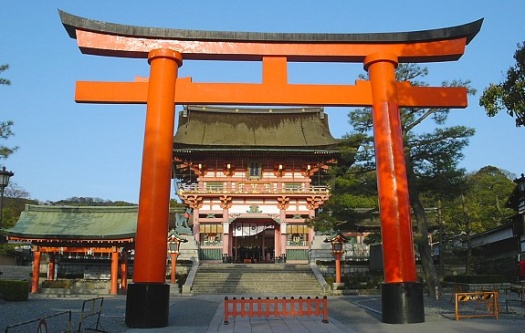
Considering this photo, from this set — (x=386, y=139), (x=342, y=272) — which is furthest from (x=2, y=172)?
(x=342, y=272)

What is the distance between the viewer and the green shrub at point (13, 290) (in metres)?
18.9

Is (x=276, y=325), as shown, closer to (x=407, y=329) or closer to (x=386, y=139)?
(x=407, y=329)

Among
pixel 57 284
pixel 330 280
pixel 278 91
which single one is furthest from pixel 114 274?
pixel 278 91

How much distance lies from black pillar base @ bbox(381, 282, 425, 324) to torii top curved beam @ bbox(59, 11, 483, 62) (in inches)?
236

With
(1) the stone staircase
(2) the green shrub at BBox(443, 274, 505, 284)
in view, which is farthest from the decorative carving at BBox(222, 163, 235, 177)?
(2) the green shrub at BBox(443, 274, 505, 284)

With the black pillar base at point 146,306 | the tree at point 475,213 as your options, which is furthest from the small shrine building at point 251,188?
the black pillar base at point 146,306

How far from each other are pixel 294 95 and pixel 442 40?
4.23 metres

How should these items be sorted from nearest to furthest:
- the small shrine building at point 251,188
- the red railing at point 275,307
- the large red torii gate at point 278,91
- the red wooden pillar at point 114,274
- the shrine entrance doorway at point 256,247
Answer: the large red torii gate at point 278,91, the red railing at point 275,307, the red wooden pillar at point 114,274, the small shrine building at point 251,188, the shrine entrance doorway at point 256,247

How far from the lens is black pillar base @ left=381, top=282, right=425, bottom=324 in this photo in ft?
34.6

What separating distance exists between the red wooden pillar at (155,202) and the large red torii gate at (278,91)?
2 cm

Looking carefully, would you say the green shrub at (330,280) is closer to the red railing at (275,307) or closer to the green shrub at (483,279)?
the green shrub at (483,279)

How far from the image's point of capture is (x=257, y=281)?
26594 mm

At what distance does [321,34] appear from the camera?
1230cm

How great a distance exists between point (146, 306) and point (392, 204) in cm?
621
